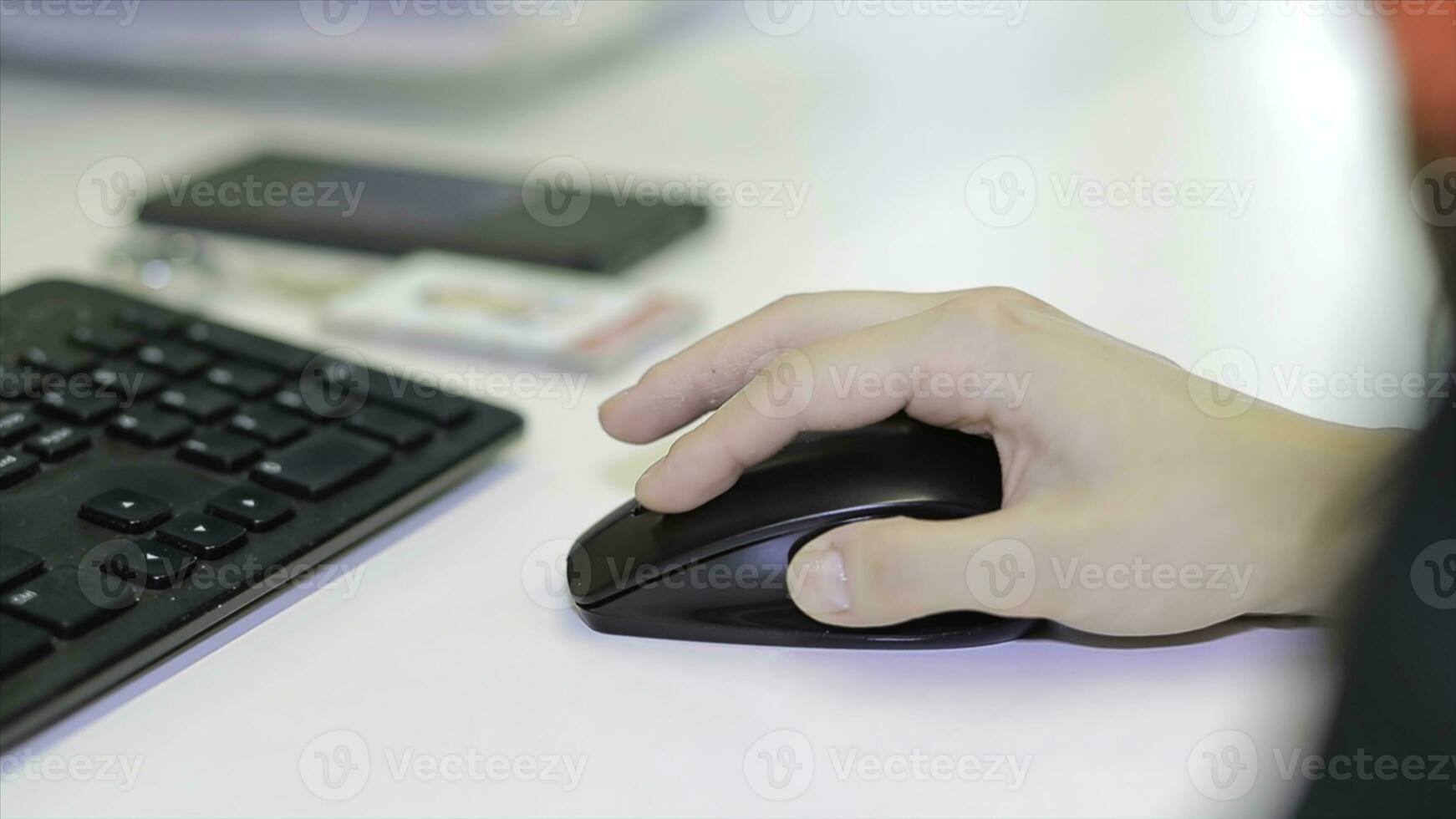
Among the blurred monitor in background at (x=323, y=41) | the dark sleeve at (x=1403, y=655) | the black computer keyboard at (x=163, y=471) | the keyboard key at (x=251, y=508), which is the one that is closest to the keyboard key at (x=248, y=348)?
the black computer keyboard at (x=163, y=471)

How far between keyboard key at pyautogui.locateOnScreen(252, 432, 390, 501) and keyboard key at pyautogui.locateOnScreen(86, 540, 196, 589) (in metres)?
0.06

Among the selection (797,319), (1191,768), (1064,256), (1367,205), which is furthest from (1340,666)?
(1367,205)

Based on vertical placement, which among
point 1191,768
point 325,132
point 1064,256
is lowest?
point 1191,768

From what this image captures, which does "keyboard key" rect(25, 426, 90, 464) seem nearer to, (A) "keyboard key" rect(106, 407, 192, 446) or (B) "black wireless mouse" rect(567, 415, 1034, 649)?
(A) "keyboard key" rect(106, 407, 192, 446)

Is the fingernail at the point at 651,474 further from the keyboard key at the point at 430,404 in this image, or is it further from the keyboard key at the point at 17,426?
the keyboard key at the point at 17,426

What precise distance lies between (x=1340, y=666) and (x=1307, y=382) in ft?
1.71

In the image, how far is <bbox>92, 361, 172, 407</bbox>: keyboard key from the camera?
1.96ft

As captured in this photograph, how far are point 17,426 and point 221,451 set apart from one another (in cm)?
8

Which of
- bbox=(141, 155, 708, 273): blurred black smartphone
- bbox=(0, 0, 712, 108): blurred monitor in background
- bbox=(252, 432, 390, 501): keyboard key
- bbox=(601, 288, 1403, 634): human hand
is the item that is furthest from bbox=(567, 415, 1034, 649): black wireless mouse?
bbox=(0, 0, 712, 108): blurred monitor in background

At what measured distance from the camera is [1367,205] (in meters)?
0.89

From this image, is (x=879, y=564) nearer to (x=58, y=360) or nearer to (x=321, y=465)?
(x=321, y=465)

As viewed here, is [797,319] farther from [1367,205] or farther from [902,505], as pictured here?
[1367,205]

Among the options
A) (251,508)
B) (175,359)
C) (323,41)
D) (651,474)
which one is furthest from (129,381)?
(323,41)

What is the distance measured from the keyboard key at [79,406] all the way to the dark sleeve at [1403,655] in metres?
0.50
